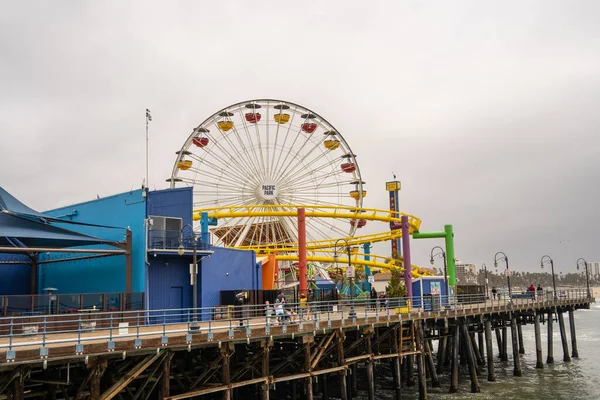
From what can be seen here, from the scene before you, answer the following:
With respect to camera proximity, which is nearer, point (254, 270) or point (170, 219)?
point (170, 219)

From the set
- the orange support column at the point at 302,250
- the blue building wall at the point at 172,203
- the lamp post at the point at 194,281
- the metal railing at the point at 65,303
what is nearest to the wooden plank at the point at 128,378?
the lamp post at the point at 194,281

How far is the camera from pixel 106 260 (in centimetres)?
3459

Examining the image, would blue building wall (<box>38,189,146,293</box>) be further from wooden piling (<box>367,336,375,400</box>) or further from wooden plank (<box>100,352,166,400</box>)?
wooden piling (<box>367,336,375,400</box>)

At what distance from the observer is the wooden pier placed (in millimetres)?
19531

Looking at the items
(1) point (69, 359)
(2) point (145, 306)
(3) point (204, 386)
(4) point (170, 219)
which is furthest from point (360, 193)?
(1) point (69, 359)

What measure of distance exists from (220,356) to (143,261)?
10723mm

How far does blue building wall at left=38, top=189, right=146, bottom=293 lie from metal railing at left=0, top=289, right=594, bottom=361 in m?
2.92

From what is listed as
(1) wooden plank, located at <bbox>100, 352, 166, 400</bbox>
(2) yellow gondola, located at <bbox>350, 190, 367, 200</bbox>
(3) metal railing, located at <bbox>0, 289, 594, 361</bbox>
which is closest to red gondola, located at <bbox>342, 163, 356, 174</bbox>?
(2) yellow gondola, located at <bbox>350, 190, 367, 200</bbox>

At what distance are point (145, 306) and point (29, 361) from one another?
14.3 meters

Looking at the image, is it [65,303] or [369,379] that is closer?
[65,303]

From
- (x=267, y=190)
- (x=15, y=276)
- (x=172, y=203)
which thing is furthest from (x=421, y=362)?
(x=267, y=190)

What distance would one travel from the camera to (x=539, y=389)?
4169 cm

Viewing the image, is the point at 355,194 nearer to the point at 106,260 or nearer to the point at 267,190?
the point at 267,190

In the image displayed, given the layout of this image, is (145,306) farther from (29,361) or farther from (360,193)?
(360,193)
